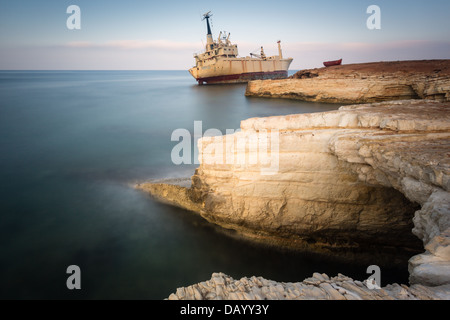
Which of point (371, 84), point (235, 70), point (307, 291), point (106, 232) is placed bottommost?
point (106, 232)

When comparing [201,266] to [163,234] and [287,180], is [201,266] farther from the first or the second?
[287,180]

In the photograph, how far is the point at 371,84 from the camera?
21.9 meters

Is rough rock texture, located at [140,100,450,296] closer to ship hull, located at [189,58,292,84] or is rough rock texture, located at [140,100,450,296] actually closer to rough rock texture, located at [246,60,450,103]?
rough rock texture, located at [246,60,450,103]

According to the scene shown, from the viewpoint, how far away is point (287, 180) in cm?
630

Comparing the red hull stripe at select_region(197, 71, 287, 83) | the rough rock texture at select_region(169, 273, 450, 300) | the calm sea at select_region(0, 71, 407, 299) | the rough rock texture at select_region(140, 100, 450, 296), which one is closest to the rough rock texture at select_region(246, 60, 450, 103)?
the rough rock texture at select_region(140, 100, 450, 296)

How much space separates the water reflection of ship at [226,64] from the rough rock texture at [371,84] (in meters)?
18.4

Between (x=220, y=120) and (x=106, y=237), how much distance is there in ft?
46.6

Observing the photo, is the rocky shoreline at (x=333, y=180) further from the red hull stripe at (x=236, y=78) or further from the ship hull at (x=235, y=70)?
the red hull stripe at (x=236, y=78)

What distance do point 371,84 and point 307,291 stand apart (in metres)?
23.4

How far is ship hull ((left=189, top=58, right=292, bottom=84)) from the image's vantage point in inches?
1795

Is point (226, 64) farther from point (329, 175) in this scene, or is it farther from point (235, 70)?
point (329, 175)

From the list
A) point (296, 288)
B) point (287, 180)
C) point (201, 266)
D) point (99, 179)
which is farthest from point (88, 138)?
point (296, 288)

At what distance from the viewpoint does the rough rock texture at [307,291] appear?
2.81 meters

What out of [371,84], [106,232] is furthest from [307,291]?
[371,84]
